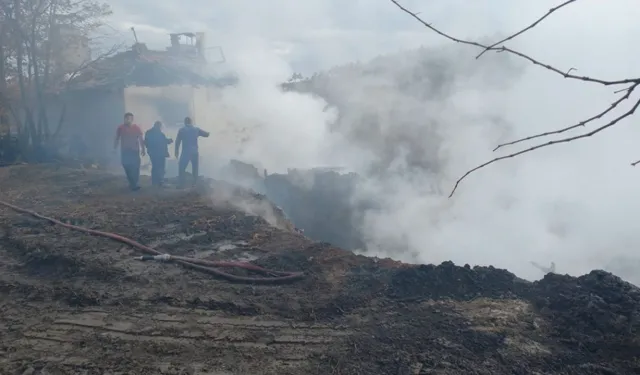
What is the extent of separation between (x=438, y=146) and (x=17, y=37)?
47.4 ft

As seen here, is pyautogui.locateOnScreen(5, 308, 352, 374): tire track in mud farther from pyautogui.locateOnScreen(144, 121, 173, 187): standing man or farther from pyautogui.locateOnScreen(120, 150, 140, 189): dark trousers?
pyautogui.locateOnScreen(144, 121, 173, 187): standing man

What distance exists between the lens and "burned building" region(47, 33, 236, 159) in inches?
748

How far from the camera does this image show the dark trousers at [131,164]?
11312 mm

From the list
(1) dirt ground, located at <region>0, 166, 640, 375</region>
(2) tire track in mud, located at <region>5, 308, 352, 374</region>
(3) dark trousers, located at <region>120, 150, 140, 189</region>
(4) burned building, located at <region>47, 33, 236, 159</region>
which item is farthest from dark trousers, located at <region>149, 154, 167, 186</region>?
(4) burned building, located at <region>47, 33, 236, 159</region>

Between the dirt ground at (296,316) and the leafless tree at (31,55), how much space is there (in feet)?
33.8

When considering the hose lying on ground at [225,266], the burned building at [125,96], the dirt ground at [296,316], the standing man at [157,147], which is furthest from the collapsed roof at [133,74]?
the hose lying on ground at [225,266]

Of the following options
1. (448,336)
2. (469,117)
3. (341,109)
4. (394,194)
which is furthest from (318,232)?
(341,109)

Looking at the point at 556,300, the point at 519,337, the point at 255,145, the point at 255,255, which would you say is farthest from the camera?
the point at 255,145

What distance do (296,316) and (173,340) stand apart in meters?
1.18

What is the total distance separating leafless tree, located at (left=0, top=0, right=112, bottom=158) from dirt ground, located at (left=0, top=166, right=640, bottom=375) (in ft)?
33.8

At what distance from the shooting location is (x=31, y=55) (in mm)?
17000

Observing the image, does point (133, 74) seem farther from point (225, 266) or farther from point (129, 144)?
point (225, 266)

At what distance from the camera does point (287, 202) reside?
14.0m

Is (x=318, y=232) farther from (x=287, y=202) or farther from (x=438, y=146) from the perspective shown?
(x=438, y=146)
